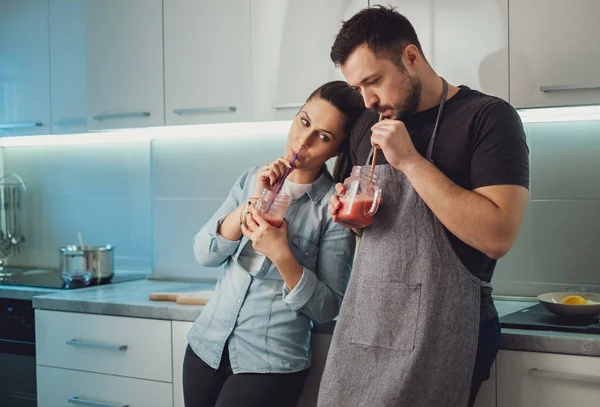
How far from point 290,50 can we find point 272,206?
0.75m

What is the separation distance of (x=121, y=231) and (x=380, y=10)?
1.90 meters

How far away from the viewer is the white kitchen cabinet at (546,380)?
1697mm

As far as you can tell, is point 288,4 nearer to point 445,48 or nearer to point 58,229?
point 445,48

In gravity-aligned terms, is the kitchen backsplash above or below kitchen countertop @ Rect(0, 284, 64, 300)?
above

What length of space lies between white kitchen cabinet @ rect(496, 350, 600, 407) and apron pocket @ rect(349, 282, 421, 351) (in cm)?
39

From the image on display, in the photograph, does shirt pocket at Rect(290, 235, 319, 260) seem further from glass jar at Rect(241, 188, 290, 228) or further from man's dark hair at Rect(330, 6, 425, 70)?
man's dark hair at Rect(330, 6, 425, 70)

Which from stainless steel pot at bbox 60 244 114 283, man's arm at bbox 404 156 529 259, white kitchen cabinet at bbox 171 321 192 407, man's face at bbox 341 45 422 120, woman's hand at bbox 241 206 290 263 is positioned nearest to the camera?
man's arm at bbox 404 156 529 259

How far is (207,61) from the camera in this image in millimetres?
2533

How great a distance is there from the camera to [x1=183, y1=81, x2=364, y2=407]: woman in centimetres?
181

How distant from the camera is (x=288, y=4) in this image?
2.37 metres

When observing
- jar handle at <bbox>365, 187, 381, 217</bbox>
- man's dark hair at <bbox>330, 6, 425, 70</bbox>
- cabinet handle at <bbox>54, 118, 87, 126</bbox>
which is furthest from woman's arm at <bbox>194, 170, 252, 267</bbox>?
cabinet handle at <bbox>54, 118, 87, 126</bbox>

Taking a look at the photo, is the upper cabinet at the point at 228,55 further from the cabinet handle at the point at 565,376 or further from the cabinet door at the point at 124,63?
the cabinet handle at the point at 565,376

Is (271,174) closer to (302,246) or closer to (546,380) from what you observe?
(302,246)

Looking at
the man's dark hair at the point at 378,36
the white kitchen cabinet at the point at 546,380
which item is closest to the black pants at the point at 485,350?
the white kitchen cabinet at the point at 546,380
